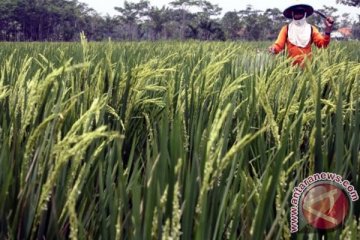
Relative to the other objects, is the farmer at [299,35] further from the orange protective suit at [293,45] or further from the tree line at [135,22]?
the tree line at [135,22]

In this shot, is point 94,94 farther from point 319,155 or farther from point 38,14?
point 38,14

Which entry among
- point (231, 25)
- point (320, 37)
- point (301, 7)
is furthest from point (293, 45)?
point (231, 25)

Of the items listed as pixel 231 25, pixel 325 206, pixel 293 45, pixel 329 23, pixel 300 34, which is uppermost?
pixel 231 25

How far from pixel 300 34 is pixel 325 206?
377 cm

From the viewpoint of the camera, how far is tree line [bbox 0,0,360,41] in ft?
163

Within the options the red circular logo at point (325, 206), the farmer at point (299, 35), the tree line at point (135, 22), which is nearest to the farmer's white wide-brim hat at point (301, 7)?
the farmer at point (299, 35)

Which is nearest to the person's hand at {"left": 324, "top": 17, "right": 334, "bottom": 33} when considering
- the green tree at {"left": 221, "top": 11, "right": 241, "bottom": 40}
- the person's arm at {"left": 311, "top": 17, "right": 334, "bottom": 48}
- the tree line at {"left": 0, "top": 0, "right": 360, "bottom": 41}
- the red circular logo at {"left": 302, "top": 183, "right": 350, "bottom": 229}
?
the person's arm at {"left": 311, "top": 17, "right": 334, "bottom": 48}

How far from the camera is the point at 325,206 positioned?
0.75m

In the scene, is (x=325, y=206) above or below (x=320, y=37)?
below

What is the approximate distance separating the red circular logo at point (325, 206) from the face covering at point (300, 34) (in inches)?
146

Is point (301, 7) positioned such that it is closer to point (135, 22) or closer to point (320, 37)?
point (320, 37)

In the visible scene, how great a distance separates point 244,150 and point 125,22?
218 ft

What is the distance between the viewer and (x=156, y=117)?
145 centimetres

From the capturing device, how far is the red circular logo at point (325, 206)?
0.72 m
